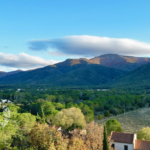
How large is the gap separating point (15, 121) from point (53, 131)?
8.12 m

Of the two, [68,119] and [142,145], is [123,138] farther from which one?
[68,119]

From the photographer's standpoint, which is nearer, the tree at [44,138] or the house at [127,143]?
the tree at [44,138]

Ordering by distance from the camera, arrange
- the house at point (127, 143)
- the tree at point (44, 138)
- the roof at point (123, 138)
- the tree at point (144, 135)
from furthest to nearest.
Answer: the tree at point (144, 135), the roof at point (123, 138), the house at point (127, 143), the tree at point (44, 138)

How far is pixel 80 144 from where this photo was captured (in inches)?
806

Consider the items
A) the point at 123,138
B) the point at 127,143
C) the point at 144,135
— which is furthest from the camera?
the point at 144,135

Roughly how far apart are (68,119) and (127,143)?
1658 centimetres

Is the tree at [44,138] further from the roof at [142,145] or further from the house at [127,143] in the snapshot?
the roof at [142,145]

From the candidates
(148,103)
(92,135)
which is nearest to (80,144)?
(92,135)

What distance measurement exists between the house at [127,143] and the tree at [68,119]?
40.7 ft

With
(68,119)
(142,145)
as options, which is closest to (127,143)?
(142,145)

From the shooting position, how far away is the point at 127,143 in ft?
78.9

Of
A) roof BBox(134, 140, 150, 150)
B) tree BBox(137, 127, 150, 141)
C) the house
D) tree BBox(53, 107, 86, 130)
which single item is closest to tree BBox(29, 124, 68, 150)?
the house

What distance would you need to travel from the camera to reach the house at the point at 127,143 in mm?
23938

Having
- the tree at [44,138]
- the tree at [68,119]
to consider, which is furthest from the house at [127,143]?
the tree at [68,119]
